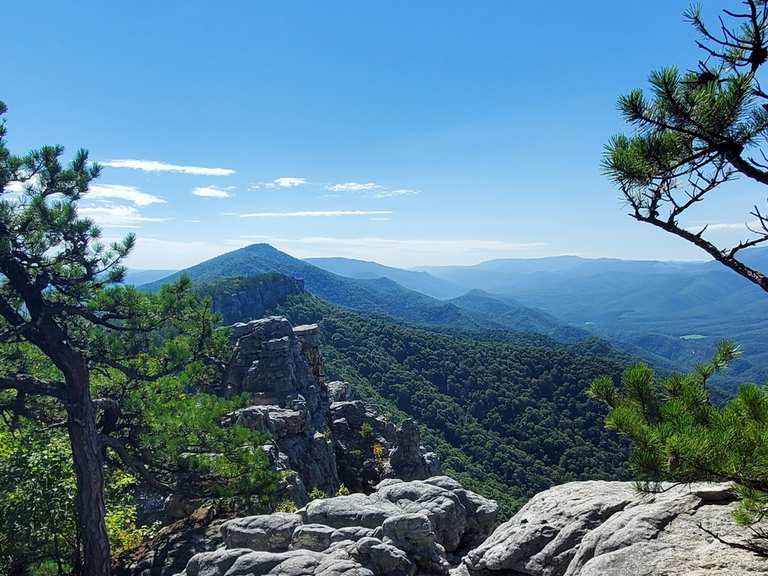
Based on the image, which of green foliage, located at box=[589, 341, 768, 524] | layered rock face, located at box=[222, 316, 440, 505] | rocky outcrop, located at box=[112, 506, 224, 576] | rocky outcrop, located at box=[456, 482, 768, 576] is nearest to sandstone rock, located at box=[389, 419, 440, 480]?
layered rock face, located at box=[222, 316, 440, 505]

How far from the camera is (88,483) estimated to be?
10609 millimetres

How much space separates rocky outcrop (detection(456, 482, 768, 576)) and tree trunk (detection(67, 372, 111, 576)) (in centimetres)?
833

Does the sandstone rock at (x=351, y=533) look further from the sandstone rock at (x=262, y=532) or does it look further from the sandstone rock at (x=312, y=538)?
the sandstone rock at (x=262, y=532)

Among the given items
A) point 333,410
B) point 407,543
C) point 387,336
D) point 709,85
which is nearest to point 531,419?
point 387,336

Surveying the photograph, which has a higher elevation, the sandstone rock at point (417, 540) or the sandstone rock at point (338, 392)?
the sandstone rock at point (417, 540)

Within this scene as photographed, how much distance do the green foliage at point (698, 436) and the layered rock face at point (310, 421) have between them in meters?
17.7

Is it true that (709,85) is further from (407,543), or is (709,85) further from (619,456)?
(619,456)

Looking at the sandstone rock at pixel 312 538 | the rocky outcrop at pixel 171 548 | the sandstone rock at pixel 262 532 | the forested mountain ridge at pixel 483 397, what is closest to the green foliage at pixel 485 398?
the forested mountain ridge at pixel 483 397

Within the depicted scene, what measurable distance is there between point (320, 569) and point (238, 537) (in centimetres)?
295

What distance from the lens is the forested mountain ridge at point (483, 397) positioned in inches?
2945

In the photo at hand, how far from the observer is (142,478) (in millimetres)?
12781

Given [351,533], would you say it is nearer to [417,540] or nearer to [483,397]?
[417,540]

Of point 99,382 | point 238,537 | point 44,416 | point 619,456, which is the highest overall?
point 99,382

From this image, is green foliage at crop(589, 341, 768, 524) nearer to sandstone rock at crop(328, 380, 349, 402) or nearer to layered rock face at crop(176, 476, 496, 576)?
layered rock face at crop(176, 476, 496, 576)
